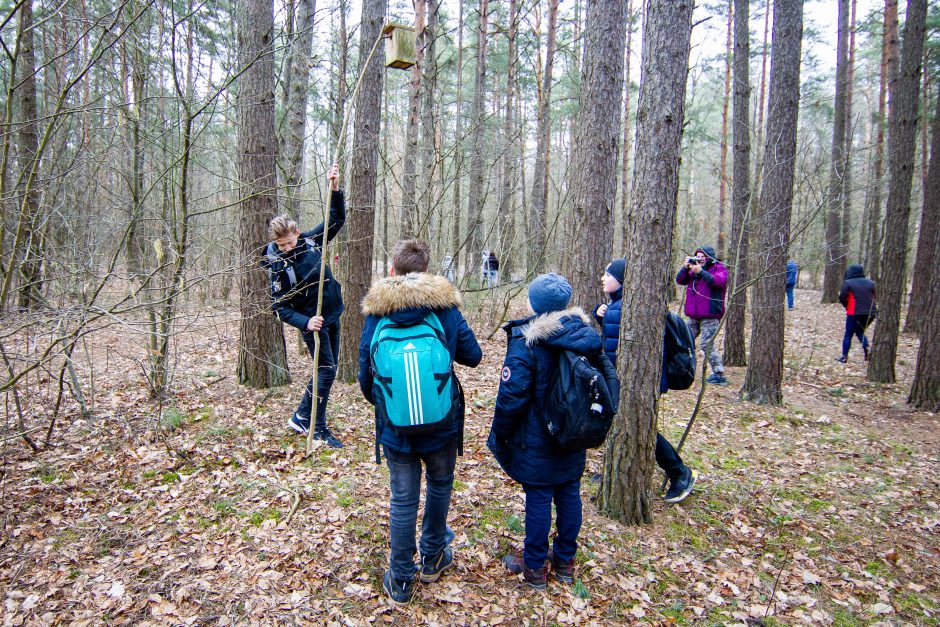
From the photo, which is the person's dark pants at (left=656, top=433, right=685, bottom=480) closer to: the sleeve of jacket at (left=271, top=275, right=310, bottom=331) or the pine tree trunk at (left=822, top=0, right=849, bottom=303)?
the sleeve of jacket at (left=271, top=275, right=310, bottom=331)

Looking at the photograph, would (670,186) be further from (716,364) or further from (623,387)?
(716,364)

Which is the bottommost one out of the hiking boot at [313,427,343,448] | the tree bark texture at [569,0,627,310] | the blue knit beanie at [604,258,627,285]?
the hiking boot at [313,427,343,448]

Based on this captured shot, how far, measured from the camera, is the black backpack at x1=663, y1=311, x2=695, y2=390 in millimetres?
3832

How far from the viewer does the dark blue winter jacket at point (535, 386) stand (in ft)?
9.05

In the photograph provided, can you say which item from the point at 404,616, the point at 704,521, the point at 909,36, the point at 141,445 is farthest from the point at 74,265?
the point at 909,36

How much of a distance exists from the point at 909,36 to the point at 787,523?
841 cm

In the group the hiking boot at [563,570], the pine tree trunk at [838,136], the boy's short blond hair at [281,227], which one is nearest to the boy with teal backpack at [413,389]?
the hiking boot at [563,570]

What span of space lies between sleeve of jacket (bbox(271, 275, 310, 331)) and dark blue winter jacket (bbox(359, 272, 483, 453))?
63.6 inches

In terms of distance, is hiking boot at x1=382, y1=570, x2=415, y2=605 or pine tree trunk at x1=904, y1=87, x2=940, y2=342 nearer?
hiking boot at x1=382, y1=570, x2=415, y2=605

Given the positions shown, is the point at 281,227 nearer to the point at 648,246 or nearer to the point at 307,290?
the point at 307,290

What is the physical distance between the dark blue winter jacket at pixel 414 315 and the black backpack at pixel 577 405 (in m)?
0.48

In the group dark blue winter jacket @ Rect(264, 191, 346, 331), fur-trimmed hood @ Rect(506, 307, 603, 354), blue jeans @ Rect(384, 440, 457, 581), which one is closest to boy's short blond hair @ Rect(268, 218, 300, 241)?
dark blue winter jacket @ Rect(264, 191, 346, 331)

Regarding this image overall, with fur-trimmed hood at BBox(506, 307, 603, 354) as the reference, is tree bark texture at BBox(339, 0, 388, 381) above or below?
above

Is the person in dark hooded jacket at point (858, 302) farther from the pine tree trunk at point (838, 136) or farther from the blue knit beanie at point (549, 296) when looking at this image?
the blue knit beanie at point (549, 296)
